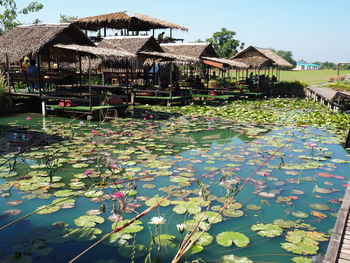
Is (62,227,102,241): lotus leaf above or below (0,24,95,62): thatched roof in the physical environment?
below

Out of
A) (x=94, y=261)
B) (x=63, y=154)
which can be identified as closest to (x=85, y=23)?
(x=63, y=154)

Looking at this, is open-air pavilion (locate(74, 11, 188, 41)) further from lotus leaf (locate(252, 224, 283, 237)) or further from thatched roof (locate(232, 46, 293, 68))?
lotus leaf (locate(252, 224, 283, 237))

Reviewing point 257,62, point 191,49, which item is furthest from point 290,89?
point 191,49

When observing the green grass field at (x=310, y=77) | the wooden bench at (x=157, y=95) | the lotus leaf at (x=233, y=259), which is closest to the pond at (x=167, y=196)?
the lotus leaf at (x=233, y=259)

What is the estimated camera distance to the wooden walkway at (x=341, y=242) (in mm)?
2242

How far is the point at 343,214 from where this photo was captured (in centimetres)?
284

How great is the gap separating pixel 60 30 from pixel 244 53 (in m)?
16.7

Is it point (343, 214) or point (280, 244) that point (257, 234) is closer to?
point (280, 244)

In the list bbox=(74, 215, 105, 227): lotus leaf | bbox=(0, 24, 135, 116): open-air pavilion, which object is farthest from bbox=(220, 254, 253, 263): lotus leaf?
bbox=(0, 24, 135, 116): open-air pavilion

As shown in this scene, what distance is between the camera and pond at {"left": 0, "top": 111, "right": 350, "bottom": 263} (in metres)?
2.85

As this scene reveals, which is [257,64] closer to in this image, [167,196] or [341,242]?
[341,242]

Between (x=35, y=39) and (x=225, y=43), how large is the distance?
3558cm

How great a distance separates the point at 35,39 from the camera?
10219mm

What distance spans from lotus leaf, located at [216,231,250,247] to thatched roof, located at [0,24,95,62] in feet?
28.9
